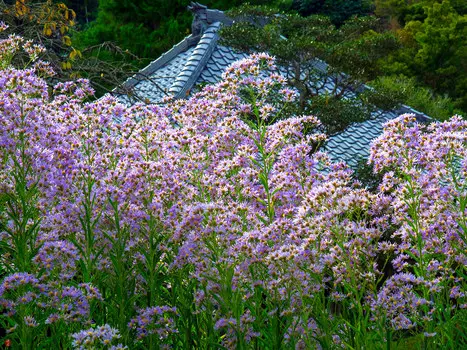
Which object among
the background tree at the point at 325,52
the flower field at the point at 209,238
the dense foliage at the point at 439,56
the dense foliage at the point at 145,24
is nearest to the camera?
the flower field at the point at 209,238

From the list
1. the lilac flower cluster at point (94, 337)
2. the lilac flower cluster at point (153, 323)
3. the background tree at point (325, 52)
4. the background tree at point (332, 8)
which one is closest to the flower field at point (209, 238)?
the lilac flower cluster at point (153, 323)

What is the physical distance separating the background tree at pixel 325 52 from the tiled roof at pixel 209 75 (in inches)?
35.4

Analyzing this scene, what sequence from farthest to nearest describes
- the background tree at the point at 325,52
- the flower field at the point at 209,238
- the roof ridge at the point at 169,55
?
the roof ridge at the point at 169,55 → the background tree at the point at 325,52 → the flower field at the point at 209,238

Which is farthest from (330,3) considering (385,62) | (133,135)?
(133,135)

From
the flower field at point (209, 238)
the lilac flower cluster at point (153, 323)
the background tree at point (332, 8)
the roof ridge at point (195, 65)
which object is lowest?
the background tree at point (332, 8)

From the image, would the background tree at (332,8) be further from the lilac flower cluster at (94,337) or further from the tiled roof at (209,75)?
the lilac flower cluster at (94,337)

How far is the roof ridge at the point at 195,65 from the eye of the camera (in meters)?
15.5

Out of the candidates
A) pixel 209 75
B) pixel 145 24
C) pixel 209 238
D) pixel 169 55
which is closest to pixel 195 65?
pixel 209 75

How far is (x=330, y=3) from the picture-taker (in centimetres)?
3406

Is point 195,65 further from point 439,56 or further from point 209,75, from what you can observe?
point 439,56

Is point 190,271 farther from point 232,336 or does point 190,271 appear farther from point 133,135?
point 133,135

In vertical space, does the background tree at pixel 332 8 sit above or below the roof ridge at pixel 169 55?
below

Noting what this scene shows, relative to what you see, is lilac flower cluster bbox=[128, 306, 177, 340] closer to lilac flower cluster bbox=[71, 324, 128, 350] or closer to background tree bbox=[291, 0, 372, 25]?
lilac flower cluster bbox=[71, 324, 128, 350]

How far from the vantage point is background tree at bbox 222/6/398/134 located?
13.4 meters
